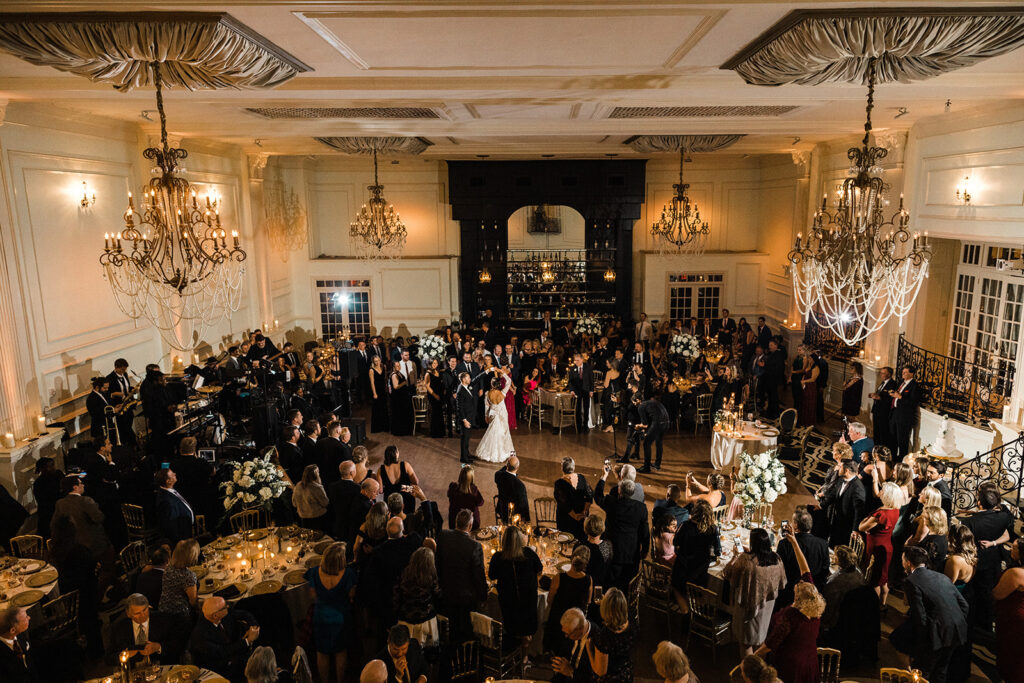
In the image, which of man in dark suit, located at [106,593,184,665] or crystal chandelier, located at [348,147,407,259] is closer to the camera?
man in dark suit, located at [106,593,184,665]

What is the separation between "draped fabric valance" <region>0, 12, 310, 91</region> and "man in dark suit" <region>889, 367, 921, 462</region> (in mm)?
9034

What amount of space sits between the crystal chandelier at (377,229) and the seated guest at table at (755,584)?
9.58 metres

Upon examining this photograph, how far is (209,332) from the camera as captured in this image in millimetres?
12234

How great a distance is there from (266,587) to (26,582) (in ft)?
6.59

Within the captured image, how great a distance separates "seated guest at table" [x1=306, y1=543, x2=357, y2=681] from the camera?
507 cm

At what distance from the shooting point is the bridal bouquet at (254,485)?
642 centimetres

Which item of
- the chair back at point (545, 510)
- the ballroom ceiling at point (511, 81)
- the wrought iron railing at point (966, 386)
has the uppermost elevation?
the ballroom ceiling at point (511, 81)

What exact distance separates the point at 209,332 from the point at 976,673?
38.8 feet

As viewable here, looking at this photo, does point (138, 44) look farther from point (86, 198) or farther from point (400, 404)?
point (400, 404)

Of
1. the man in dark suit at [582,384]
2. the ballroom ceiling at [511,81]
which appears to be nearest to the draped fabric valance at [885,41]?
the ballroom ceiling at [511,81]

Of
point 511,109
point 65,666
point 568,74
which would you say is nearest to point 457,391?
point 511,109

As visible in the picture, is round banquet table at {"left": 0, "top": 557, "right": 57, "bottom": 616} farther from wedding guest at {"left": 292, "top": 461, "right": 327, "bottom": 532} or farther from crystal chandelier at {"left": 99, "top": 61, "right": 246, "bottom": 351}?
crystal chandelier at {"left": 99, "top": 61, "right": 246, "bottom": 351}

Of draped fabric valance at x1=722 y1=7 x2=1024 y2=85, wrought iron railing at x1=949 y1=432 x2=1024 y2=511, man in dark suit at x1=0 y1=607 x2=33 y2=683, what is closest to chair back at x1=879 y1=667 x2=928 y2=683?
wrought iron railing at x1=949 y1=432 x2=1024 y2=511

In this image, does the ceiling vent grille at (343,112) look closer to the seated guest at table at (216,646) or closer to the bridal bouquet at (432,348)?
the bridal bouquet at (432,348)
